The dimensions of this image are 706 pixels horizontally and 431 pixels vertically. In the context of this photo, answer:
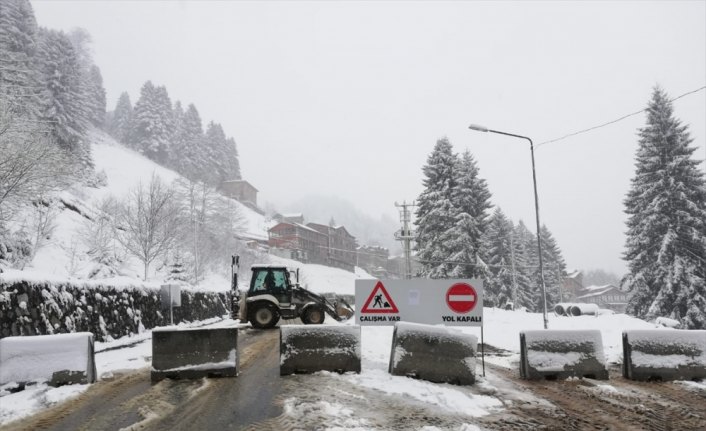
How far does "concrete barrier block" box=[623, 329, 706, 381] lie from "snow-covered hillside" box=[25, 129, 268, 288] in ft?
41.4

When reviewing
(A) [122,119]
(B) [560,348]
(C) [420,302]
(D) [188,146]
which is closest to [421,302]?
(C) [420,302]

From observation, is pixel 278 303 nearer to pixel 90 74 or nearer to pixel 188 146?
pixel 188 146

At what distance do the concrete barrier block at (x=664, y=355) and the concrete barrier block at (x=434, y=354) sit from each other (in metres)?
2.85

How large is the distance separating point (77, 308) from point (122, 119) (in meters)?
101

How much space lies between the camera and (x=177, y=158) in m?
90.2

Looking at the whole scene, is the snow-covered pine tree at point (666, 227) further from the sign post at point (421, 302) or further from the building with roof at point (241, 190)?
the building with roof at point (241, 190)

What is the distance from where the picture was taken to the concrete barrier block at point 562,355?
761cm

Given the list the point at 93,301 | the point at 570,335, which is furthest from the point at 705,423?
the point at 93,301

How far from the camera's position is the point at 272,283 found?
17.9 m

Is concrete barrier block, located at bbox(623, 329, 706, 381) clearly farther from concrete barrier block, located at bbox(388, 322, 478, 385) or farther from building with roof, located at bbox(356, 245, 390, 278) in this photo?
building with roof, located at bbox(356, 245, 390, 278)

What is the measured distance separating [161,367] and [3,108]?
18229 mm

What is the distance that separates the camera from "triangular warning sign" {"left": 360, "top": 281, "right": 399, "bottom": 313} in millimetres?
8398

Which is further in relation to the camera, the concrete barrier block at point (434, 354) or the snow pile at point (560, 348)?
the snow pile at point (560, 348)

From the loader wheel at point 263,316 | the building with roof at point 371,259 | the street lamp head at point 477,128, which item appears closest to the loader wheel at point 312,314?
the loader wheel at point 263,316
